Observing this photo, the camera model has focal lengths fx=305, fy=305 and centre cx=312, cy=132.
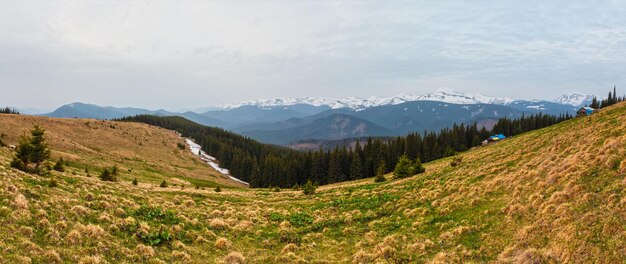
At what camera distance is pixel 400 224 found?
23766 mm

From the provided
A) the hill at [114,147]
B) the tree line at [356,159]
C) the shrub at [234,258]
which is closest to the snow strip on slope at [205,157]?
the hill at [114,147]

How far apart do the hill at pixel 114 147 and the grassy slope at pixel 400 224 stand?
53159mm

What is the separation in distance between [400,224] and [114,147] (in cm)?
11559

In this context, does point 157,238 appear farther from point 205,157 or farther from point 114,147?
point 205,157

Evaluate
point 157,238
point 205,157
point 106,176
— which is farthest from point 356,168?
point 157,238

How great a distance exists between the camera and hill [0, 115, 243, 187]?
256 feet

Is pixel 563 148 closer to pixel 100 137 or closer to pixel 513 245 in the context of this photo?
pixel 513 245

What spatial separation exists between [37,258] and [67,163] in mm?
59302

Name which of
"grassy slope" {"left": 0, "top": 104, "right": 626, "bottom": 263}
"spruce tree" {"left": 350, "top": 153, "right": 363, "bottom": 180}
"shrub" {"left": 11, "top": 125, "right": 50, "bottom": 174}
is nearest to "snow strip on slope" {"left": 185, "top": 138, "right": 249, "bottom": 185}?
"spruce tree" {"left": 350, "top": 153, "right": 363, "bottom": 180}

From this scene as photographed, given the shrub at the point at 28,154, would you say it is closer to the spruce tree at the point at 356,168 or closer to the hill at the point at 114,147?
the hill at the point at 114,147

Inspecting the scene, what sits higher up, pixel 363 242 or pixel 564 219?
pixel 564 219

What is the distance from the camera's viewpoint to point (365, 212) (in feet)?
95.0

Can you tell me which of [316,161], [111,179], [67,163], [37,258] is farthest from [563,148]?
[316,161]

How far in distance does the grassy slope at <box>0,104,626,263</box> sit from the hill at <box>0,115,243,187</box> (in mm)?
53159
